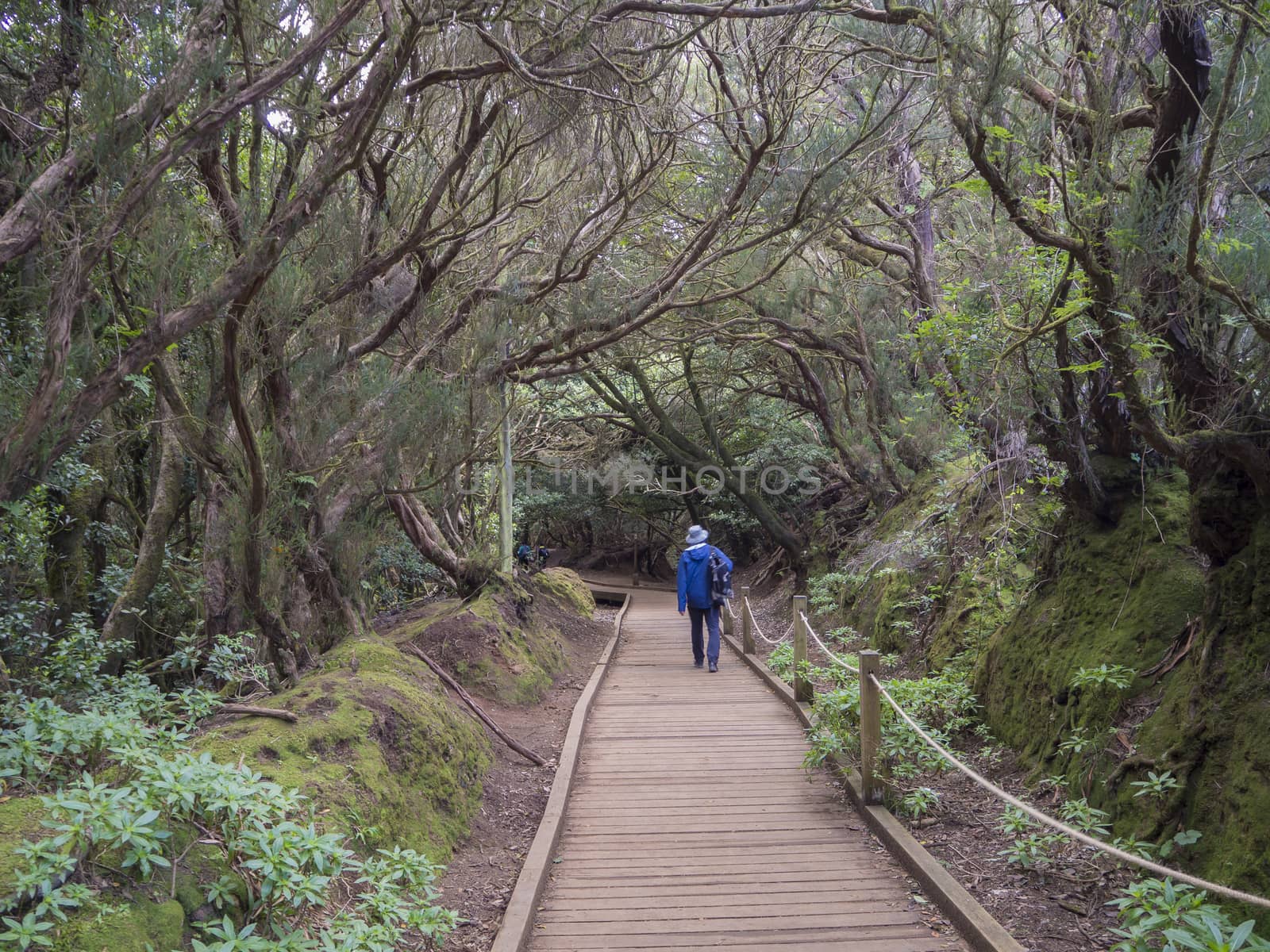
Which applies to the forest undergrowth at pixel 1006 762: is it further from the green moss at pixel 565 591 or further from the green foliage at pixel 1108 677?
the green moss at pixel 565 591

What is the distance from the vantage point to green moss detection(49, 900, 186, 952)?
2666mm

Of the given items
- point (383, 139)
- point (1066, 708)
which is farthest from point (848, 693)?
point (383, 139)

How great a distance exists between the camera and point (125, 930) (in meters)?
2.79

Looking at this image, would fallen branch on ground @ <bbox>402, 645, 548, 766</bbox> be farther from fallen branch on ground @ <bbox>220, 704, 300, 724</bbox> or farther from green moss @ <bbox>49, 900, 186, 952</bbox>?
green moss @ <bbox>49, 900, 186, 952</bbox>

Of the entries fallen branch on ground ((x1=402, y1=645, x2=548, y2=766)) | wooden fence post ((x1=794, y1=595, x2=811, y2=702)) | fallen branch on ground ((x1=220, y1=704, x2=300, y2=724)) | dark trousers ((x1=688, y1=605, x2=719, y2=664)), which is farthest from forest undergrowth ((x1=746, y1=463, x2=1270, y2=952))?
fallen branch on ground ((x1=220, y1=704, x2=300, y2=724))

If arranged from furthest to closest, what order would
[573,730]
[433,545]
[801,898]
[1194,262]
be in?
1. [433,545]
2. [573,730]
3. [801,898]
4. [1194,262]

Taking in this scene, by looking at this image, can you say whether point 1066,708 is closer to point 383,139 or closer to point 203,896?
point 203,896

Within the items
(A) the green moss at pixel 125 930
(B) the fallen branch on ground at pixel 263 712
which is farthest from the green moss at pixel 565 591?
(A) the green moss at pixel 125 930

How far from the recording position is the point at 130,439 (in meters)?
10.2

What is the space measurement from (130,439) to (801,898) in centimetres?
893

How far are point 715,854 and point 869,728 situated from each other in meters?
1.25

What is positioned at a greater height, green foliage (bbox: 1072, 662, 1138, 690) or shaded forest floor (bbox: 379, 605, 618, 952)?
green foliage (bbox: 1072, 662, 1138, 690)

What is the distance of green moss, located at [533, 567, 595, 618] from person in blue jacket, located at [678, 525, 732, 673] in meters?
5.31

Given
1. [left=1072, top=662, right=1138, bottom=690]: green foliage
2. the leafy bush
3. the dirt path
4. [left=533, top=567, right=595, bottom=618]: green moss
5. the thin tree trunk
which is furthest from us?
[left=533, top=567, right=595, bottom=618]: green moss
